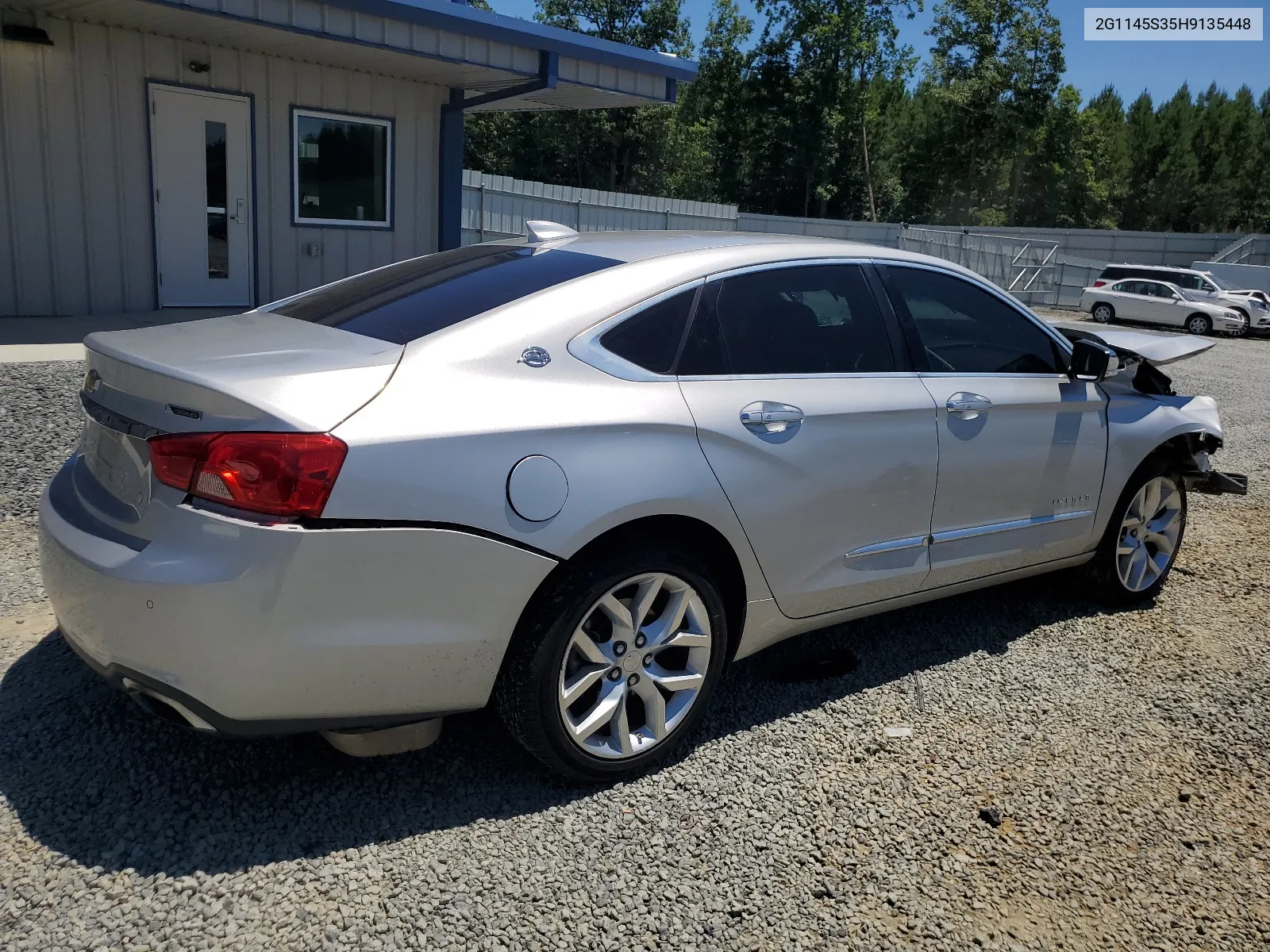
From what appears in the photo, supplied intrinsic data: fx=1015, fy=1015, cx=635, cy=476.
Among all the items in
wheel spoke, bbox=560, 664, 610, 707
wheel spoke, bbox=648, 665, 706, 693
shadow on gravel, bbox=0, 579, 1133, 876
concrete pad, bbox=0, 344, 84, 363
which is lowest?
shadow on gravel, bbox=0, 579, 1133, 876

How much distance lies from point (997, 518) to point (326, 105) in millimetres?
9929

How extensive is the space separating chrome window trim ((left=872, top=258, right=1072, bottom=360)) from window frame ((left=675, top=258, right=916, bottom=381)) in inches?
5.0

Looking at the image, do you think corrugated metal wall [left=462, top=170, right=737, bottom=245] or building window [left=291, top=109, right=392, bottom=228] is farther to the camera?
corrugated metal wall [left=462, top=170, right=737, bottom=245]


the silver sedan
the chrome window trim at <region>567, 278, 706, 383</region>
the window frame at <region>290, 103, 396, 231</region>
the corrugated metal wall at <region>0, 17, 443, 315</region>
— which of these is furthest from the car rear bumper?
the window frame at <region>290, 103, 396, 231</region>

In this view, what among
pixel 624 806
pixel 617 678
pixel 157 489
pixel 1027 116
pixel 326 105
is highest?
pixel 1027 116

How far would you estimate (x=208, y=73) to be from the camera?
10484mm

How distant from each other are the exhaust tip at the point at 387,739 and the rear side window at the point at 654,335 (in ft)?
3.91

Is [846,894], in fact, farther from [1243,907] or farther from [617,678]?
[1243,907]

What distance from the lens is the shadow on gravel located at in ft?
8.78

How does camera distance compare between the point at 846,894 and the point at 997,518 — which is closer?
the point at 846,894

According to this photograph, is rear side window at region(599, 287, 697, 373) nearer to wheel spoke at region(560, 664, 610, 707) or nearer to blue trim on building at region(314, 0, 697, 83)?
wheel spoke at region(560, 664, 610, 707)

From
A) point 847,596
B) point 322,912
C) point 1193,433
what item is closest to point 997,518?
point 847,596

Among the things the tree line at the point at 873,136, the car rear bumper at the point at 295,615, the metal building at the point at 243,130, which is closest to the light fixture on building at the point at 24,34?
the metal building at the point at 243,130

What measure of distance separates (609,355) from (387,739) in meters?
1.26
